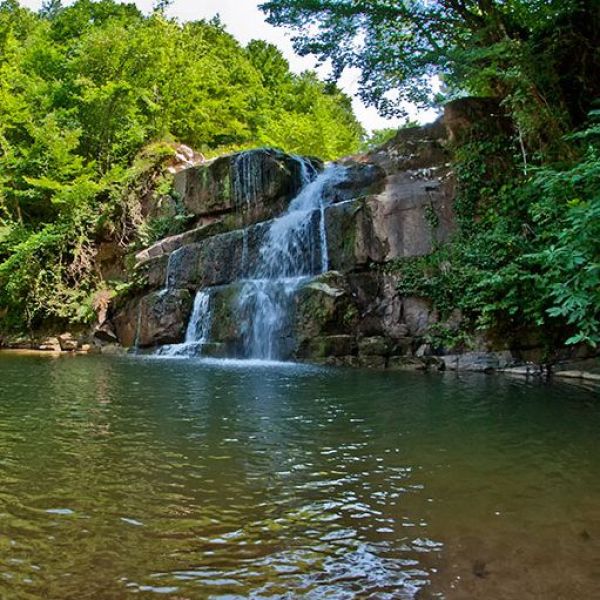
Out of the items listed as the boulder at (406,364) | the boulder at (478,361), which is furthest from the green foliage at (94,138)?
the boulder at (478,361)

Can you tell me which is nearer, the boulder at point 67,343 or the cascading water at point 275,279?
the cascading water at point 275,279

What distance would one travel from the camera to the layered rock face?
13648 mm

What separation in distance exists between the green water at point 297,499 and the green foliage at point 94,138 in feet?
45.3

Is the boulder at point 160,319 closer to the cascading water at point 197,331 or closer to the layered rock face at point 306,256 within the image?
the layered rock face at point 306,256

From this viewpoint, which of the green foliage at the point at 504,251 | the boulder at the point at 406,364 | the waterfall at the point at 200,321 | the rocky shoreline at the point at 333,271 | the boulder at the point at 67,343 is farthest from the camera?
the boulder at the point at 67,343

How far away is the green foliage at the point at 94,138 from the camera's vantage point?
19.8 meters

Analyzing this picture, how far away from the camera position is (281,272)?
52.0 feet

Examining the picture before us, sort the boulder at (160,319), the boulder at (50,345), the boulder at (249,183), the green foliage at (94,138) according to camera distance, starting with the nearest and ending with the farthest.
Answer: the boulder at (160,319) < the boulder at (50,345) < the boulder at (249,183) < the green foliage at (94,138)

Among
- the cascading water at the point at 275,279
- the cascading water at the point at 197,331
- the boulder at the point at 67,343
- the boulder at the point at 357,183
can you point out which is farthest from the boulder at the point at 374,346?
the boulder at the point at 67,343

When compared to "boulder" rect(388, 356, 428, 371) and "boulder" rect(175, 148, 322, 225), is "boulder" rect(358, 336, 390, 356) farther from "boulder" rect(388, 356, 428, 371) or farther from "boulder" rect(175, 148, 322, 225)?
"boulder" rect(175, 148, 322, 225)

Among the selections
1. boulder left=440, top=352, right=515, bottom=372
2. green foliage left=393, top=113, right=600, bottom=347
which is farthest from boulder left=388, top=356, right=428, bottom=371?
green foliage left=393, top=113, right=600, bottom=347

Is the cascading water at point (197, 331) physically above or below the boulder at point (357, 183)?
below

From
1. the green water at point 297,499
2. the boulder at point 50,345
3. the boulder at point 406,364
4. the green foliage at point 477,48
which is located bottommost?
the green water at point 297,499

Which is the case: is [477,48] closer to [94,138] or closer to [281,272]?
[281,272]
